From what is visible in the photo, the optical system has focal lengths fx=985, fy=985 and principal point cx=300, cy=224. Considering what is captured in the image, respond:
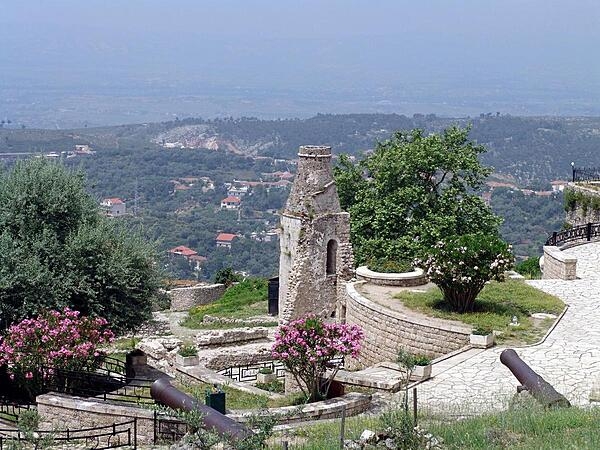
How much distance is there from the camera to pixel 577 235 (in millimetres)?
33000

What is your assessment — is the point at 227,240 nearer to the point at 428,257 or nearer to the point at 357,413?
the point at 428,257

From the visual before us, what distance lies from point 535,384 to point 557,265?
13228mm

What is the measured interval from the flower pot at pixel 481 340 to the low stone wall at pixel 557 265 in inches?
294

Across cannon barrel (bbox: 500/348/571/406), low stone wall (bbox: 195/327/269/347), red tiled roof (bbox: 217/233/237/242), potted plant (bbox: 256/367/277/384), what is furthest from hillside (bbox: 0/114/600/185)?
cannon barrel (bbox: 500/348/571/406)

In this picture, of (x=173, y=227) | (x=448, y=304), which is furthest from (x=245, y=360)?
(x=173, y=227)

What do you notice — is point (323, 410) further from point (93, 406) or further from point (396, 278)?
point (396, 278)

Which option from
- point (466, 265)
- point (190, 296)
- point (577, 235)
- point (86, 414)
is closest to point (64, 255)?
point (86, 414)

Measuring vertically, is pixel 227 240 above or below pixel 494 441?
below

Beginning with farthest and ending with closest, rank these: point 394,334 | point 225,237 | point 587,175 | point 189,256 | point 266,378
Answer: point 225,237 → point 189,256 → point 587,175 → point 394,334 → point 266,378

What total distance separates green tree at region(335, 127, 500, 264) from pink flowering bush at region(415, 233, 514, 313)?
850 cm

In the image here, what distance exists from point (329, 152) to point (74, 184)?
7.32 m

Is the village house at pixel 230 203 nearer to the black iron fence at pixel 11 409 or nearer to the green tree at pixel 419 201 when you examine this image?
the green tree at pixel 419 201

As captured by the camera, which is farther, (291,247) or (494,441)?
(291,247)

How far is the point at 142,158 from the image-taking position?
148500 mm
